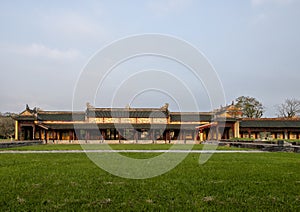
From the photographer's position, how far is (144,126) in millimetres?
57969

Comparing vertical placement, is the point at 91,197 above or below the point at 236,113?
below

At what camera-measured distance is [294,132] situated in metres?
58.7

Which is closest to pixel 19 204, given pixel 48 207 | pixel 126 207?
pixel 48 207

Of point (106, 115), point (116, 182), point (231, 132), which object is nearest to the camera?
point (116, 182)

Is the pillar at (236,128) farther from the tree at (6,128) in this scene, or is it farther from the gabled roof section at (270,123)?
the tree at (6,128)

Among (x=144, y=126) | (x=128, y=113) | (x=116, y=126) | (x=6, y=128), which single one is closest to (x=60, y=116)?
(x=116, y=126)

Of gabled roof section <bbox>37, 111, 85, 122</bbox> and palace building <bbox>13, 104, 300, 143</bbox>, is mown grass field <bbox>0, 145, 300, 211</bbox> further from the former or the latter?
gabled roof section <bbox>37, 111, 85, 122</bbox>

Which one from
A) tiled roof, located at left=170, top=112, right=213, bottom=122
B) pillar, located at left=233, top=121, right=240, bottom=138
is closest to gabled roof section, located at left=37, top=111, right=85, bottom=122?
tiled roof, located at left=170, top=112, right=213, bottom=122

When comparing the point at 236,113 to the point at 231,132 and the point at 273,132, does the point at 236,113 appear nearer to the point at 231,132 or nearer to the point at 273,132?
the point at 231,132

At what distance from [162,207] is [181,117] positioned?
5492 centimetres

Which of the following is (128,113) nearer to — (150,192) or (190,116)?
(190,116)

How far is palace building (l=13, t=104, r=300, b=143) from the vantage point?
188ft

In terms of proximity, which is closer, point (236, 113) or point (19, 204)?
point (19, 204)

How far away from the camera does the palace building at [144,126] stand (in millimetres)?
57281
